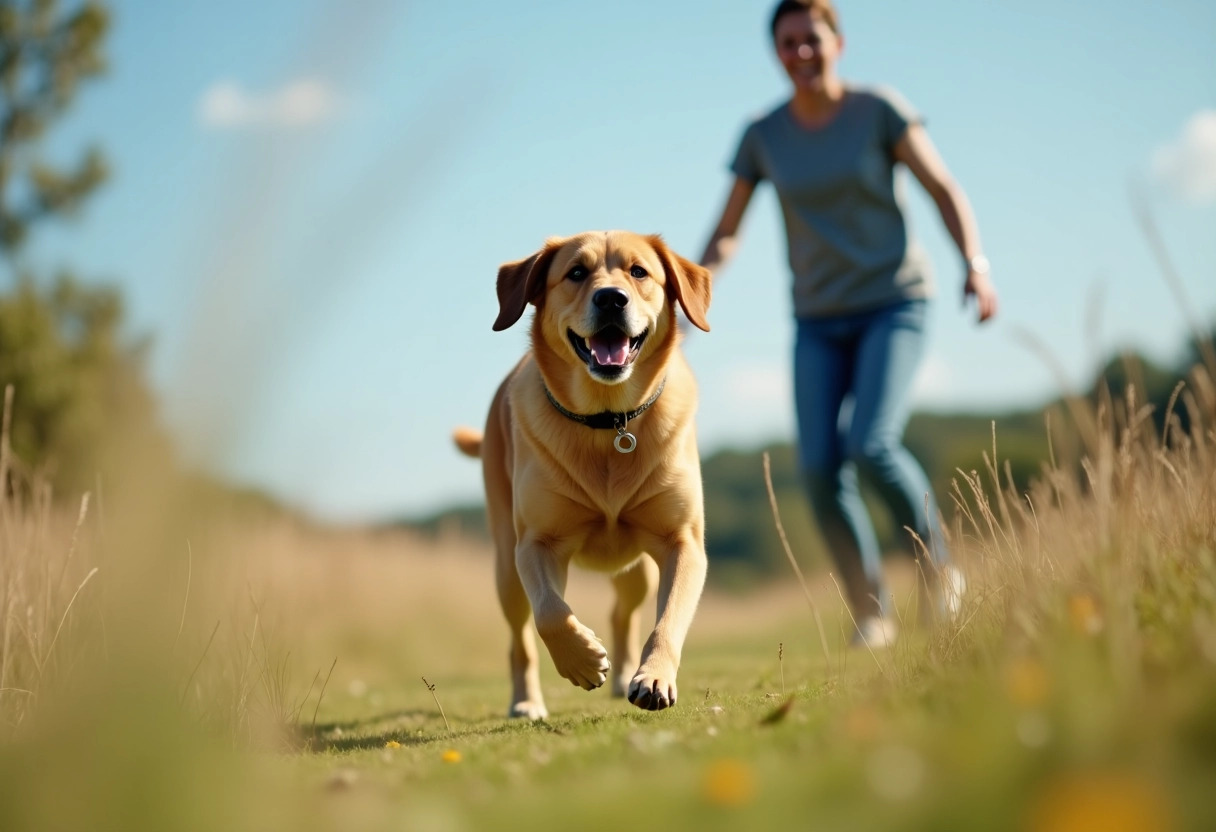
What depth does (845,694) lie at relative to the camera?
2871 mm

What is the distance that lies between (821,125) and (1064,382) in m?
3.48

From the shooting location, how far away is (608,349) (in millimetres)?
4043

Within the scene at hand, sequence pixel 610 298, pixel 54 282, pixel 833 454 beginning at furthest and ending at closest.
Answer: pixel 54 282 < pixel 833 454 < pixel 610 298

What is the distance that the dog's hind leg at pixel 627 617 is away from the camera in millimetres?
5004

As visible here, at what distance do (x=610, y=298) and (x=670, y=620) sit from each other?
1.22 meters

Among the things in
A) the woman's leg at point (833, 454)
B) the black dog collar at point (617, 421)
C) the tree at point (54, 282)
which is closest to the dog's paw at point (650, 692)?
the black dog collar at point (617, 421)

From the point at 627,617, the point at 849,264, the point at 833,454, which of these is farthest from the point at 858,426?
the point at 627,617

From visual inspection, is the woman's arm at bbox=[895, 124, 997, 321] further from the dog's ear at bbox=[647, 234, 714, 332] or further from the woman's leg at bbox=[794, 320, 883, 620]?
the dog's ear at bbox=[647, 234, 714, 332]

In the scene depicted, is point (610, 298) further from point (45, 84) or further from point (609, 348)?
point (45, 84)

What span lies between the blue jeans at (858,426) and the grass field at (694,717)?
1513 millimetres

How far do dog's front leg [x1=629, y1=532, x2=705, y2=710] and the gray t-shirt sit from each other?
2114 mm

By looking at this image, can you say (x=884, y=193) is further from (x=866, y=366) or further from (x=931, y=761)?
(x=931, y=761)

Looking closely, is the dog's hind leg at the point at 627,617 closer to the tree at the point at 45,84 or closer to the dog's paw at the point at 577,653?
the dog's paw at the point at 577,653

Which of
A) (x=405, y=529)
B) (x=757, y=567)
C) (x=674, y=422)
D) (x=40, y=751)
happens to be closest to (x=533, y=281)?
(x=674, y=422)
